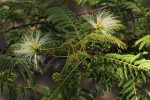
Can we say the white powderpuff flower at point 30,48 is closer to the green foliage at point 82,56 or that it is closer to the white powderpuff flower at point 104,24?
the green foliage at point 82,56

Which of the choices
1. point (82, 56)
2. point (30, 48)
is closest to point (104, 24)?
point (82, 56)

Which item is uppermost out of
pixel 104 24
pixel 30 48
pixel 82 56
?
pixel 104 24

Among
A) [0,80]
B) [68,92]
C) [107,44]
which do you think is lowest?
[68,92]

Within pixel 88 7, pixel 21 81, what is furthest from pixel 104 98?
pixel 88 7

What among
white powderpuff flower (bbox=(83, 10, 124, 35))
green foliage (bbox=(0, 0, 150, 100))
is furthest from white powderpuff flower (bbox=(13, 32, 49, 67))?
white powderpuff flower (bbox=(83, 10, 124, 35))

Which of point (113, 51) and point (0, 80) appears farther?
point (113, 51)

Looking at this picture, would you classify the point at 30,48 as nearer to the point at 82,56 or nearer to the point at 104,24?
the point at 82,56

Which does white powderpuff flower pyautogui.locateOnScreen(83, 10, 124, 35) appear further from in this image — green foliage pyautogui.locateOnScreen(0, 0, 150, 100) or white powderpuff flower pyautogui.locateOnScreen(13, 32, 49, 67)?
white powderpuff flower pyautogui.locateOnScreen(13, 32, 49, 67)

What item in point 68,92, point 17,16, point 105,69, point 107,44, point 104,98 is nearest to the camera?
point 68,92

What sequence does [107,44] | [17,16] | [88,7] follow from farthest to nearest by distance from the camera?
[88,7], [17,16], [107,44]

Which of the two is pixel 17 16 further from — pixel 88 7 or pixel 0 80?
pixel 88 7

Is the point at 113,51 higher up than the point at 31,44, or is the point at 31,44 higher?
the point at 31,44
